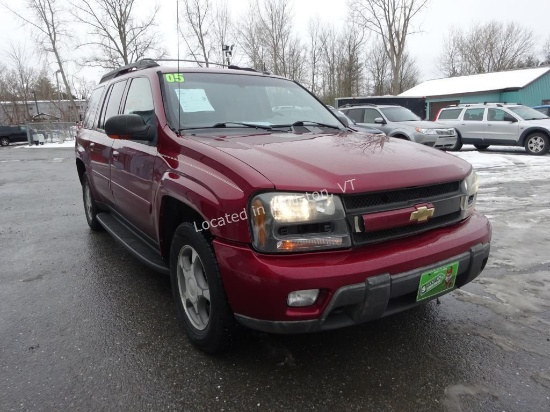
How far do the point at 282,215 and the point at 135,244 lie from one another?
1.94 metres

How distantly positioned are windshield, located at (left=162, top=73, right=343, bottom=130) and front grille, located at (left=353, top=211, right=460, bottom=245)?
137cm

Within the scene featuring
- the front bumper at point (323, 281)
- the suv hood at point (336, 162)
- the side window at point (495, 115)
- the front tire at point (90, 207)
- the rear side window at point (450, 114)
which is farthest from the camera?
the rear side window at point (450, 114)

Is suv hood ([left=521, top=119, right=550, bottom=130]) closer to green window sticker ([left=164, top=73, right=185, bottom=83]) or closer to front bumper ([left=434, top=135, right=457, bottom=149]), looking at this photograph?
front bumper ([left=434, top=135, right=457, bottom=149])

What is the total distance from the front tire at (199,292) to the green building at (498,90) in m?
29.7

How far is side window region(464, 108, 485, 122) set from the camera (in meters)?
14.5

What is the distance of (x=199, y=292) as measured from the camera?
247cm

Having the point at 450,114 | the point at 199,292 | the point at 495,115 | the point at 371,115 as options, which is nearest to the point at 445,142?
the point at 495,115

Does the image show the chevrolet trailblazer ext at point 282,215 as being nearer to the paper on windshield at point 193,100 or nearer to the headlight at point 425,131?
the paper on windshield at point 193,100

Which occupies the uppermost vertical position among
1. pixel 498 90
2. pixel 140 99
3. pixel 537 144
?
pixel 498 90

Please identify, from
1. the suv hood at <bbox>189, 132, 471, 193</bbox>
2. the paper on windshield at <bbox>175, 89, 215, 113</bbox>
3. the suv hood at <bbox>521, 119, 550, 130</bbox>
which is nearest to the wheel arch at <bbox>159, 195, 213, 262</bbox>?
the suv hood at <bbox>189, 132, 471, 193</bbox>

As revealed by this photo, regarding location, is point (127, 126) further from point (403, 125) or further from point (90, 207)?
point (403, 125)

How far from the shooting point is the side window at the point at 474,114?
14.5 meters

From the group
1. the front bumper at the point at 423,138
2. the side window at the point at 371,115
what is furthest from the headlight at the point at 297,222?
the side window at the point at 371,115

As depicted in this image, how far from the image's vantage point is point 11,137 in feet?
99.3
